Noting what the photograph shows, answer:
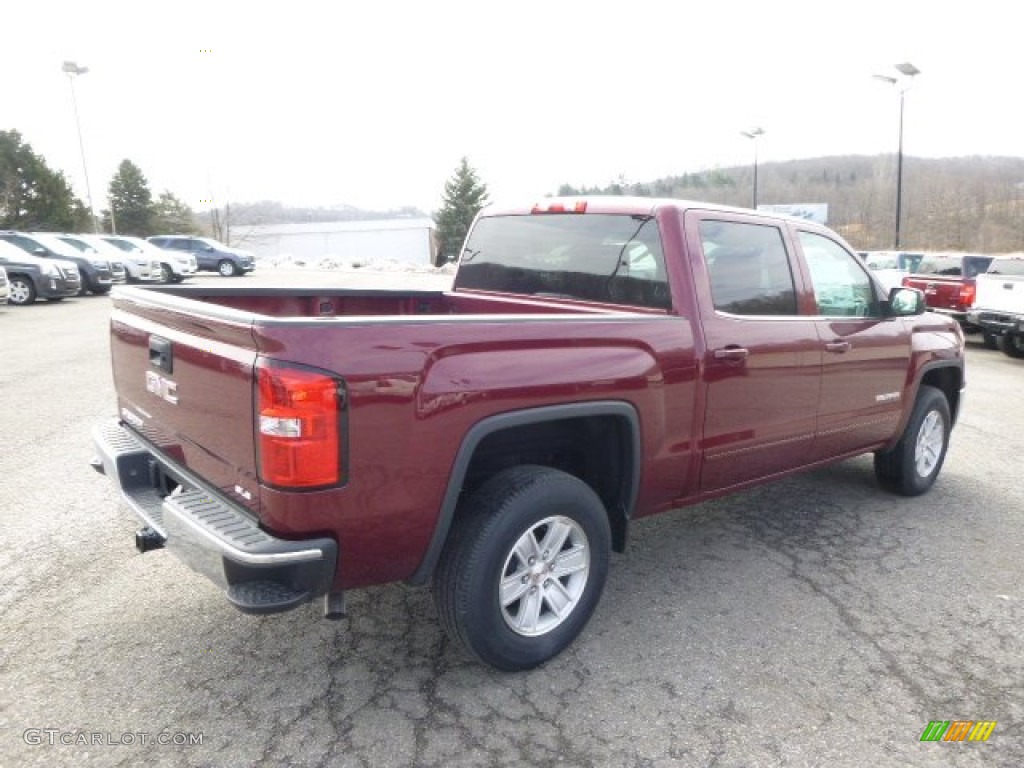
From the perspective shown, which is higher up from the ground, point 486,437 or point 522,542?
point 486,437

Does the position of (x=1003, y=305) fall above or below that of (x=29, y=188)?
below

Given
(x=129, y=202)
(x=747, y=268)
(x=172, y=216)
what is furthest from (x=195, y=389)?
(x=172, y=216)

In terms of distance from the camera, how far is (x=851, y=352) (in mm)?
4289

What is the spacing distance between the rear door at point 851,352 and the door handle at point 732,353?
0.73 m

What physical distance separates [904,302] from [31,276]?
18820 millimetres

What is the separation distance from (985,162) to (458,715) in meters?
91.4

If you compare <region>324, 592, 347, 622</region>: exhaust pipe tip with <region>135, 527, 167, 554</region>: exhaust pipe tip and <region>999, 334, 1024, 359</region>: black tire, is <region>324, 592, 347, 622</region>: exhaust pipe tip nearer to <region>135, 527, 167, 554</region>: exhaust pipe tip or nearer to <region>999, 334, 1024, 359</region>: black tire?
<region>135, 527, 167, 554</region>: exhaust pipe tip

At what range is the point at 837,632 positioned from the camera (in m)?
3.33

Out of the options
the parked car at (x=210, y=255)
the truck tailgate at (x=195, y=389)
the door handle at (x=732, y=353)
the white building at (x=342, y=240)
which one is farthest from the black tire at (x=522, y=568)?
the white building at (x=342, y=240)

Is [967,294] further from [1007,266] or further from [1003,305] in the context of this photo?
[1003,305]

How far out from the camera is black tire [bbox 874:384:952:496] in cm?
504

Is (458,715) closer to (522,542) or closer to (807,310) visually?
(522,542)

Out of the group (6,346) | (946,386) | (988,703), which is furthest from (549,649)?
(6,346)

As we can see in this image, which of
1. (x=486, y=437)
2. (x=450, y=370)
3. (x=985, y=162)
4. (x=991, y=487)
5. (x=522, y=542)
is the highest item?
(x=985, y=162)
